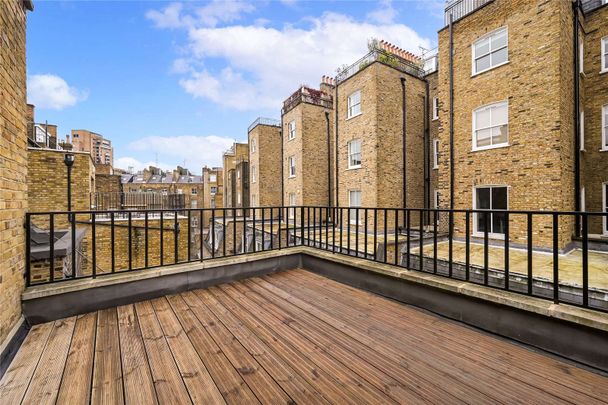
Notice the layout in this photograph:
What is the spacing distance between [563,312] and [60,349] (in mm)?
3804

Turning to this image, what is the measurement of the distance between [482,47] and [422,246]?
30.2 feet

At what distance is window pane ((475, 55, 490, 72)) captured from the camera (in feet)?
28.2

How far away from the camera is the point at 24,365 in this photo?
188 centimetres

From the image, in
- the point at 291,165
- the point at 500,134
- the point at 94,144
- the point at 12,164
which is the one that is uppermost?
the point at 94,144

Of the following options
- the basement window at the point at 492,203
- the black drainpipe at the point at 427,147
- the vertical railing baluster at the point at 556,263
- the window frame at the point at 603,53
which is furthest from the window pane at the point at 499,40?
the vertical railing baluster at the point at 556,263

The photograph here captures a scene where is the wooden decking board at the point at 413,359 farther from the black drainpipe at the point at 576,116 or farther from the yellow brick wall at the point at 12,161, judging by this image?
the black drainpipe at the point at 576,116

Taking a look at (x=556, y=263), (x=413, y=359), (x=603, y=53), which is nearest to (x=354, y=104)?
(x=603, y=53)

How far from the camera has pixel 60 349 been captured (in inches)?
81.4

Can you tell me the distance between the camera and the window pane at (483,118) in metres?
8.57

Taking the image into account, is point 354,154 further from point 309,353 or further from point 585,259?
point 309,353

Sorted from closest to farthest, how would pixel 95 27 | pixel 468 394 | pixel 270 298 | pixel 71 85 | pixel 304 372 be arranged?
pixel 468 394
pixel 304 372
pixel 270 298
pixel 95 27
pixel 71 85

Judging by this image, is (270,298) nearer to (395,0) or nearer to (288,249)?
(288,249)

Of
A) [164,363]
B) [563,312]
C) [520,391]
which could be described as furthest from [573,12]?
[164,363]

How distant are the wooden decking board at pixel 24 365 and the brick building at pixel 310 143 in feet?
46.1
